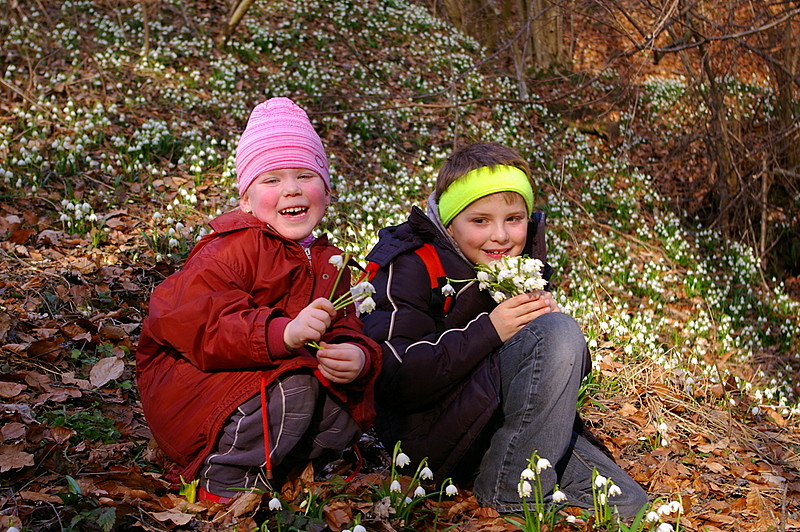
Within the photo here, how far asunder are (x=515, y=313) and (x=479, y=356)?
8.1 inches

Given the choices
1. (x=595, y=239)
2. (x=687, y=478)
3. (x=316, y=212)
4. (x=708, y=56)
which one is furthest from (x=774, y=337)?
(x=316, y=212)

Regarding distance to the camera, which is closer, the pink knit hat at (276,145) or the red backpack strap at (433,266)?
the pink knit hat at (276,145)

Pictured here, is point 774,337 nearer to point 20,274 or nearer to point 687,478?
point 687,478

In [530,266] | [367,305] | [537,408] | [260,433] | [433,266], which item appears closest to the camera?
[367,305]

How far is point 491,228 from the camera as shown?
9.39 ft

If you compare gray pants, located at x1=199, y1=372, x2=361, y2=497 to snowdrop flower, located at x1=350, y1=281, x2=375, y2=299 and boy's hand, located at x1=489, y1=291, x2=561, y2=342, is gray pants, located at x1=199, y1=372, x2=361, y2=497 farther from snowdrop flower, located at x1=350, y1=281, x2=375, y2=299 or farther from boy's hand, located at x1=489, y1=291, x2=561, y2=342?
boy's hand, located at x1=489, y1=291, x2=561, y2=342

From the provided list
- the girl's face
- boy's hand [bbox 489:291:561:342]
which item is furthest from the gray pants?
boy's hand [bbox 489:291:561:342]

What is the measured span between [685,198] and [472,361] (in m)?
8.07

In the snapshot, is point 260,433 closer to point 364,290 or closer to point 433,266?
point 364,290

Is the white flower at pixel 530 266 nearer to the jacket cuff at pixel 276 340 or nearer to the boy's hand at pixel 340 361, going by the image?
the boy's hand at pixel 340 361

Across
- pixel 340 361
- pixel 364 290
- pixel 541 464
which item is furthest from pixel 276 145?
pixel 541 464

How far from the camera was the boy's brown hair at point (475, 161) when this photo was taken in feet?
9.37

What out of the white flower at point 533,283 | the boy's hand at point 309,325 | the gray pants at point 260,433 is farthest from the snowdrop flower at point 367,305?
the white flower at point 533,283

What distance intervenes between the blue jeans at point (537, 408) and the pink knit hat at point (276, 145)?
1.01 meters
